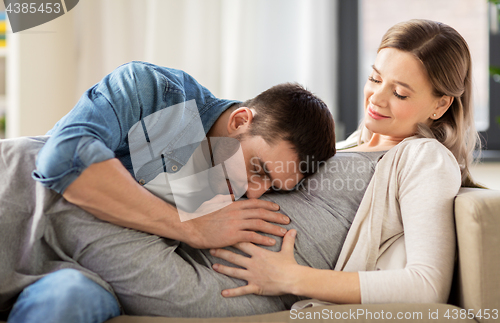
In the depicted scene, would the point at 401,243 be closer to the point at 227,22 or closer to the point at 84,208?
the point at 84,208

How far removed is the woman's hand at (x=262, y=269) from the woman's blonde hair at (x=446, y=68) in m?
0.55

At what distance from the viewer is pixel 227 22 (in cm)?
226

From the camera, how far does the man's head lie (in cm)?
101

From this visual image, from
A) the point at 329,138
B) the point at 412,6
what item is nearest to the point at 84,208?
the point at 329,138

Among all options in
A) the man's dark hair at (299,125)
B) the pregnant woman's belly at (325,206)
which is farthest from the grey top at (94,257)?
the man's dark hair at (299,125)

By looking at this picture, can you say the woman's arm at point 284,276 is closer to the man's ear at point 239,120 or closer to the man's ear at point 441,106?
the man's ear at point 239,120

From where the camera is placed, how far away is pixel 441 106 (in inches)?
45.7

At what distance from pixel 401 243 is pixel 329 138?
0.32 m

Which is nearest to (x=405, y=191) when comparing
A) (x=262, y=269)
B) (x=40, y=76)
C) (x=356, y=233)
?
(x=356, y=233)

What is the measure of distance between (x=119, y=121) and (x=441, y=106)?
2.95 feet

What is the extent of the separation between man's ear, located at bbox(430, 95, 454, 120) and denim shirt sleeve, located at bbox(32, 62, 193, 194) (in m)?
0.67

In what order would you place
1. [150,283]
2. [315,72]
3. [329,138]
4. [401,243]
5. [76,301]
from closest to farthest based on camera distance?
[76,301]
[150,283]
[401,243]
[329,138]
[315,72]

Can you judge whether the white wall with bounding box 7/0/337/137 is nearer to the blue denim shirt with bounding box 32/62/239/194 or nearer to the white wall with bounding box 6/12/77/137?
the white wall with bounding box 6/12/77/137

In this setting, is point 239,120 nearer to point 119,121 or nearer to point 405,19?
point 119,121
